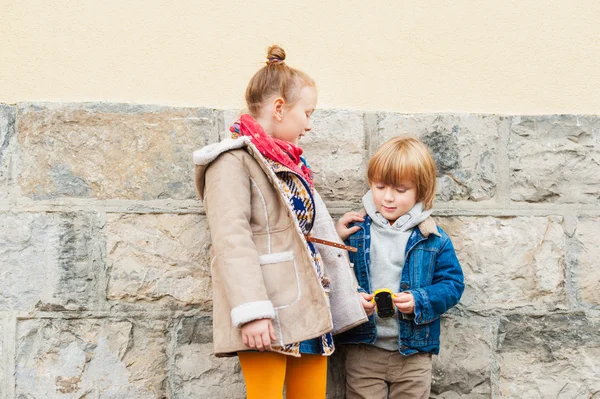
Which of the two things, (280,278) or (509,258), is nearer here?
(280,278)

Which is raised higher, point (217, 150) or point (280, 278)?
point (217, 150)

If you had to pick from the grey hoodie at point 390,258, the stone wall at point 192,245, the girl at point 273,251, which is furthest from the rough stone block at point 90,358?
the grey hoodie at point 390,258

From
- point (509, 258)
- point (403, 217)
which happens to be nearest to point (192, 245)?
point (403, 217)

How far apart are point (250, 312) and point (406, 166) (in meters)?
0.80

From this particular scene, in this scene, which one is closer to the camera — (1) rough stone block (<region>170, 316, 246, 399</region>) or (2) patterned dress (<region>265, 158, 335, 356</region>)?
Result: (2) patterned dress (<region>265, 158, 335, 356</region>)

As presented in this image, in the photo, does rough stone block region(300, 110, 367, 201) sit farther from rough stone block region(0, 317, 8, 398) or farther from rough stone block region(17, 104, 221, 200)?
rough stone block region(0, 317, 8, 398)

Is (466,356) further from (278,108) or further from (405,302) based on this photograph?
(278,108)

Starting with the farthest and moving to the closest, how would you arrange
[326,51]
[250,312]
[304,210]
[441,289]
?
1. [326,51]
2. [441,289]
3. [304,210]
4. [250,312]

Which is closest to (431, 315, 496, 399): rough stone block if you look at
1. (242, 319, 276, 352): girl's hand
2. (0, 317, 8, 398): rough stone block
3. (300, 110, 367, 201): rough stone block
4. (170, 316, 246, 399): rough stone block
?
(300, 110, 367, 201): rough stone block

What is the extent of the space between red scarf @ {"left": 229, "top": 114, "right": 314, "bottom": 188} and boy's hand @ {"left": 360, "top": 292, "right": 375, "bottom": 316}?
17.3 inches

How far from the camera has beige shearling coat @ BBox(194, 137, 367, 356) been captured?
2.03 meters

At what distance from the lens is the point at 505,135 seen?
Result: 2633 millimetres

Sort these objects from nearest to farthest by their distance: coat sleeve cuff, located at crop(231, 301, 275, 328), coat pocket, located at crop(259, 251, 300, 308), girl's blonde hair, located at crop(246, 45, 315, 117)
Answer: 1. coat sleeve cuff, located at crop(231, 301, 275, 328)
2. coat pocket, located at crop(259, 251, 300, 308)
3. girl's blonde hair, located at crop(246, 45, 315, 117)

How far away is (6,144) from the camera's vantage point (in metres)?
2.46
